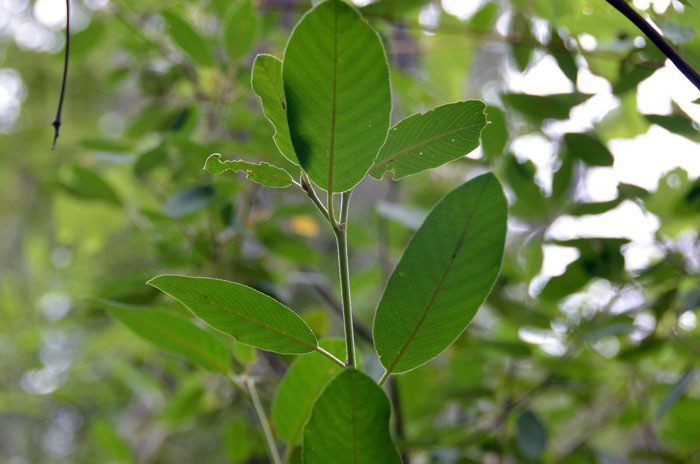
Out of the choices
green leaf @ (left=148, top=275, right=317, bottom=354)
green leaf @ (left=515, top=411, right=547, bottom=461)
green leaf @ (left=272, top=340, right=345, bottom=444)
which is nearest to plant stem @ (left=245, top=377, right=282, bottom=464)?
green leaf @ (left=272, top=340, right=345, bottom=444)

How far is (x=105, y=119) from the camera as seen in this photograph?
1.92 meters

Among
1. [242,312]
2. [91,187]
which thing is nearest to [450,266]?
[242,312]

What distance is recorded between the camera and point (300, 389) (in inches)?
15.5

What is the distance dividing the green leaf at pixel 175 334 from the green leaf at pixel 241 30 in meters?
0.37

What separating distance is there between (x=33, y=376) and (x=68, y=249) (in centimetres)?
62

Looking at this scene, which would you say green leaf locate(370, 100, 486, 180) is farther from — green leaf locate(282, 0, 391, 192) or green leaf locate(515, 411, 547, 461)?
green leaf locate(515, 411, 547, 461)

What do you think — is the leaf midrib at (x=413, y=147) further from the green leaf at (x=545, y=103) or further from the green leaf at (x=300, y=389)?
the green leaf at (x=545, y=103)

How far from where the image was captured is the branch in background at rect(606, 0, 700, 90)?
0.79ft

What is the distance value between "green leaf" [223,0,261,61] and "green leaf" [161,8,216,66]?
27 mm

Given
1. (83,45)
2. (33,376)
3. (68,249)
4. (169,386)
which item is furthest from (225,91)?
(68,249)

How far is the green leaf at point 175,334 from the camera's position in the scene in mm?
405

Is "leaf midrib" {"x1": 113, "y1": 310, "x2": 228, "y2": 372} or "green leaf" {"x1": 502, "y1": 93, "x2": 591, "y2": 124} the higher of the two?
"green leaf" {"x1": 502, "y1": 93, "x2": 591, "y2": 124}

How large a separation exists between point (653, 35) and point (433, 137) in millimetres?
108

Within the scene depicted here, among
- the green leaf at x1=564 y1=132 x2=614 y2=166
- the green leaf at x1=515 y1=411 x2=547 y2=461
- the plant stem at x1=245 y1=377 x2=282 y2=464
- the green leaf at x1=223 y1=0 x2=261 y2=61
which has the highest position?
the green leaf at x1=223 y1=0 x2=261 y2=61
